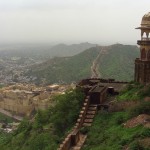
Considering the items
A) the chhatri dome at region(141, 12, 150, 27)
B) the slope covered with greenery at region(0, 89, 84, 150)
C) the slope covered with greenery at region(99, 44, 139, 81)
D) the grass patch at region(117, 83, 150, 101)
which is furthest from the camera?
the slope covered with greenery at region(99, 44, 139, 81)

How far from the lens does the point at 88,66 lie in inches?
4055

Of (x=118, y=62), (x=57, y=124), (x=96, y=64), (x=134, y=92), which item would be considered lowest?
(x=96, y=64)

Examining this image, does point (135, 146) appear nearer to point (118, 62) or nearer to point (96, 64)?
point (118, 62)

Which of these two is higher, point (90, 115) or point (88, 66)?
point (90, 115)

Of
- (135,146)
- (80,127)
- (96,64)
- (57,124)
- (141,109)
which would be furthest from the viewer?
(96,64)

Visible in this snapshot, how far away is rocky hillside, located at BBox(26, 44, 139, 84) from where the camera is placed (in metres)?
92.5

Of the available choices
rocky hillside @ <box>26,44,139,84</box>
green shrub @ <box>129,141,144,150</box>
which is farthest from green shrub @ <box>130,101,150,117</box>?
rocky hillside @ <box>26,44,139,84</box>

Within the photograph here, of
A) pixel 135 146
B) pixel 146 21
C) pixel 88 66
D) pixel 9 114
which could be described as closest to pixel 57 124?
pixel 146 21

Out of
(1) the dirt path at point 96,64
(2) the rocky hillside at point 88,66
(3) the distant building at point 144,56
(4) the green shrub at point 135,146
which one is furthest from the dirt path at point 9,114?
(4) the green shrub at point 135,146

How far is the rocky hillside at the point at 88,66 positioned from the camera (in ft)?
303

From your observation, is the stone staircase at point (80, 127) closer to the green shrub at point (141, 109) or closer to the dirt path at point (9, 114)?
the green shrub at point (141, 109)

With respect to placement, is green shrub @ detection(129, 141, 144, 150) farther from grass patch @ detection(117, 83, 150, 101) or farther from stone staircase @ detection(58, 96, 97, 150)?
grass patch @ detection(117, 83, 150, 101)

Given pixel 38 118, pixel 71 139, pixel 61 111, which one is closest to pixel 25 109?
pixel 38 118

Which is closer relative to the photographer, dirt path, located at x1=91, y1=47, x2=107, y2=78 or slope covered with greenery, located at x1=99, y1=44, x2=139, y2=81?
slope covered with greenery, located at x1=99, y1=44, x2=139, y2=81
